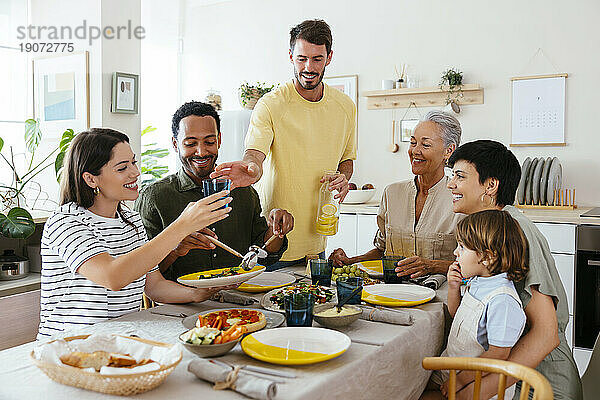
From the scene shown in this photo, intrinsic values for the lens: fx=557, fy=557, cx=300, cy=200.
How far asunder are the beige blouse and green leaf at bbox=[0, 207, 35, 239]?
1.89 m

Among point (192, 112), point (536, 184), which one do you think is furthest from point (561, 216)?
point (192, 112)

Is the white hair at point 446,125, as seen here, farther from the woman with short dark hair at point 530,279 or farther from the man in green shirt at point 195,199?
the man in green shirt at point 195,199

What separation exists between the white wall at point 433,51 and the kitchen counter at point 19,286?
2.76 metres

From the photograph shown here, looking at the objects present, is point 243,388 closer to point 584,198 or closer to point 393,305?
point 393,305

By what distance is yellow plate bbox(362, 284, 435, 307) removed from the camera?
1793mm

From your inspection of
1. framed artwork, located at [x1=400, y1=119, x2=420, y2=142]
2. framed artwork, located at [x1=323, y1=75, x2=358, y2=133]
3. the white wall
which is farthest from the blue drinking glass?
framed artwork, located at [x1=323, y1=75, x2=358, y2=133]

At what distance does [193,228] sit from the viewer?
1.58m

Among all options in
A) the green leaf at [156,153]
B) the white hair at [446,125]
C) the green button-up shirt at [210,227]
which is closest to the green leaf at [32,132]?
the green button-up shirt at [210,227]

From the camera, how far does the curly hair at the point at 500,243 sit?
5.43ft

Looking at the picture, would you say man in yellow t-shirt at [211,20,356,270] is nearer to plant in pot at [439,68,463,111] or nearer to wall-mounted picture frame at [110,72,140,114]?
wall-mounted picture frame at [110,72,140,114]

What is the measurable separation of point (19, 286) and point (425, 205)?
2253 millimetres

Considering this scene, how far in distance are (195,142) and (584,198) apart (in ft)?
9.84

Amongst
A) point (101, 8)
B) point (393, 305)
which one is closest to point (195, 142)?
point (393, 305)

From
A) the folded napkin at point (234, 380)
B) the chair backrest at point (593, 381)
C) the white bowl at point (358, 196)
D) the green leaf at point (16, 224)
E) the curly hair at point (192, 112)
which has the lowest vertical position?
the chair backrest at point (593, 381)
